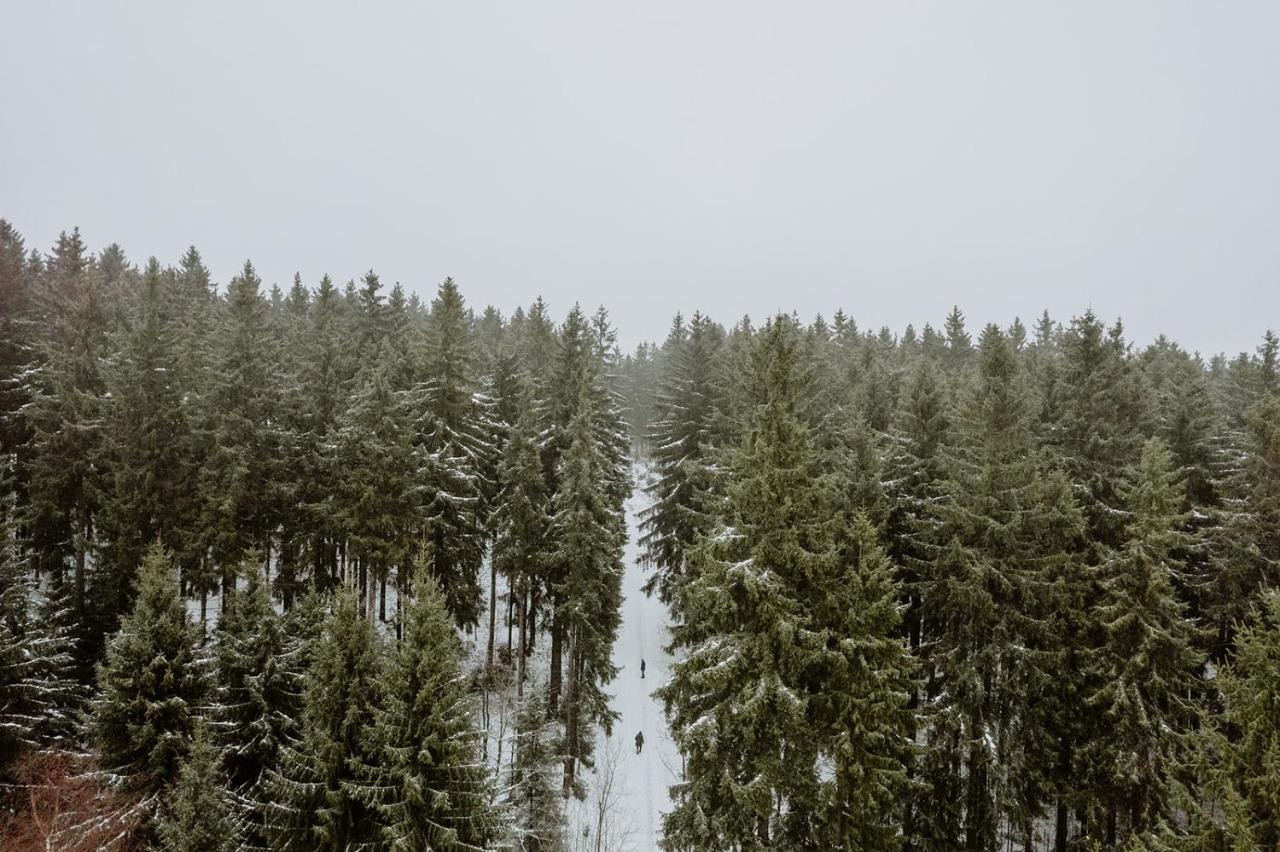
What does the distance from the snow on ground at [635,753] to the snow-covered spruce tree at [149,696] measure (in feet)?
43.4

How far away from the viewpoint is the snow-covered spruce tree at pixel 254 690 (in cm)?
1984

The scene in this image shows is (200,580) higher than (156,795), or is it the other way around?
(200,580)

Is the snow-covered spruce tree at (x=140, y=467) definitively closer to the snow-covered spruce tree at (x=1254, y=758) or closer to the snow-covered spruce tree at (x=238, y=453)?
the snow-covered spruce tree at (x=238, y=453)

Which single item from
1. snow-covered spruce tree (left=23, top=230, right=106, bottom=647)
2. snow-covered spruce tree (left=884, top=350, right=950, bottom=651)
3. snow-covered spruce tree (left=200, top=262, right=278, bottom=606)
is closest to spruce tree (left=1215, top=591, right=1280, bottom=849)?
snow-covered spruce tree (left=884, top=350, right=950, bottom=651)

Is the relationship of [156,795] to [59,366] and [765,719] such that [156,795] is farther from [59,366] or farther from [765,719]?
[59,366]

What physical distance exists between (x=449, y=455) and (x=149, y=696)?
Result: 1290 centimetres

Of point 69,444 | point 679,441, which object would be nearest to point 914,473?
point 679,441

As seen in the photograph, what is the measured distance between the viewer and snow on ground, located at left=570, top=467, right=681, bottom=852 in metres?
25.5

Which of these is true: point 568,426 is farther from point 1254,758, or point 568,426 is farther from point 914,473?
point 1254,758

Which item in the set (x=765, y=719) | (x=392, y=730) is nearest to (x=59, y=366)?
(x=392, y=730)

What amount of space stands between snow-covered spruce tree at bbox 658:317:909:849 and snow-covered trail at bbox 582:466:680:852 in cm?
416

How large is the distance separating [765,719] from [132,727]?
55.8 ft

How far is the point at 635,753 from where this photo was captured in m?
30.3

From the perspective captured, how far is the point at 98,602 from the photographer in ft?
89.5
